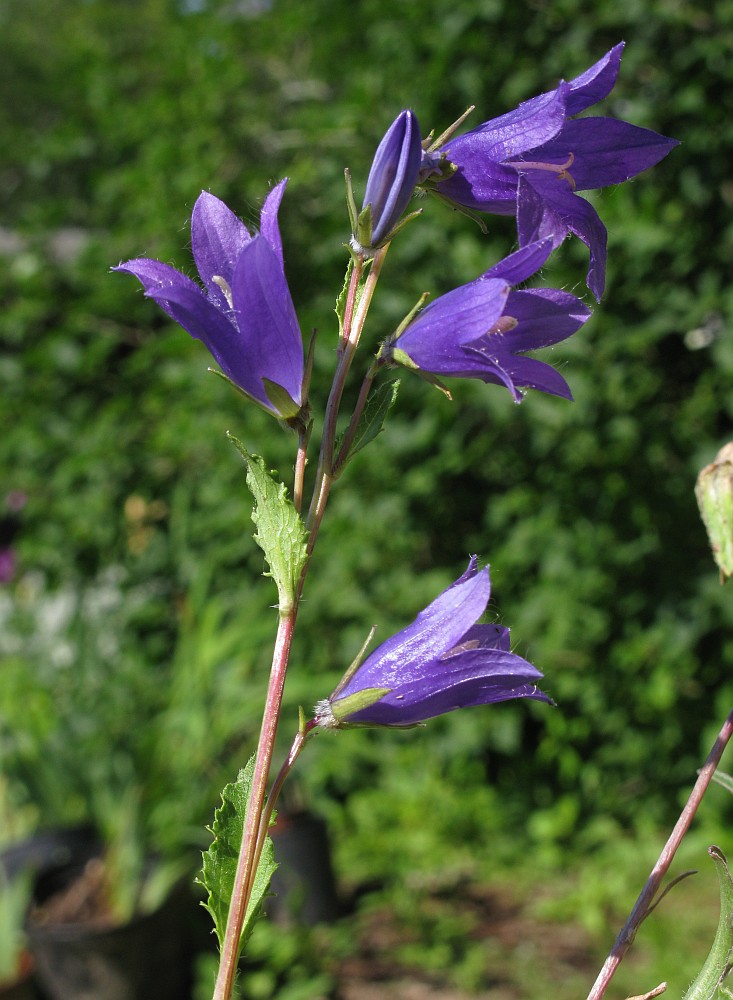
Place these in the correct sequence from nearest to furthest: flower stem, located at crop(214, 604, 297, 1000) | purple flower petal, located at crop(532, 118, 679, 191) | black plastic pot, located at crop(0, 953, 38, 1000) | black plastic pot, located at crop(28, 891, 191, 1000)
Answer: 1. flower stem, located at crop(214, 604, 297, 1000)
2. purple flower petal, located at crop(532, 118, 679, 191)
3. black plastic pot, located at crop(28, 891, 191, 1000)
4. black plastic pot, located at crop(0, 953, 38, 1000)

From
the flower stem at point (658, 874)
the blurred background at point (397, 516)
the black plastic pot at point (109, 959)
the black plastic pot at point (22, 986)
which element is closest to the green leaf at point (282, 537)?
the flower stem at point (658, 874)

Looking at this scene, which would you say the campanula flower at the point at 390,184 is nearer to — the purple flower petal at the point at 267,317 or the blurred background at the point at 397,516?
the purple flower petal at the point at 267,317

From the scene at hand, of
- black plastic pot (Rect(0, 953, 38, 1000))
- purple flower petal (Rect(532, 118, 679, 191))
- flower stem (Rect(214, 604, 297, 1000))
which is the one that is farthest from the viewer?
black plastic pot (Rect(0, 953, 38, 1000))

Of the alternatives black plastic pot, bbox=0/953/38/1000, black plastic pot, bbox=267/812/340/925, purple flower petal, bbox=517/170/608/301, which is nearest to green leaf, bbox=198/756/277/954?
purple flower petal, bbox=517/170/608/301

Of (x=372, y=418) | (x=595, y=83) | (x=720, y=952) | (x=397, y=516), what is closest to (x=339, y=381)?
(x=372, y=418)

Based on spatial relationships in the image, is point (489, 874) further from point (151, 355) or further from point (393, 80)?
point (393, 80)

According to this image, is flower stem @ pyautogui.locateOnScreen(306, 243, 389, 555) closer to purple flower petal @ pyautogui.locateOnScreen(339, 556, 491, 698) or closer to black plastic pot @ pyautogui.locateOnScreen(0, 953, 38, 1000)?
purple flower petal @ pyautogui.locateOnScreen(339, 556, 491, 698)
